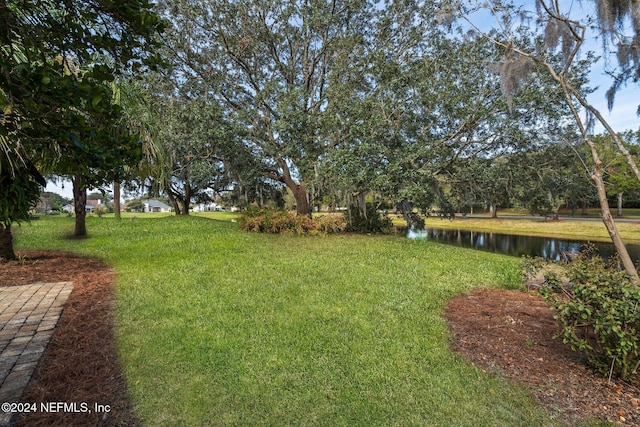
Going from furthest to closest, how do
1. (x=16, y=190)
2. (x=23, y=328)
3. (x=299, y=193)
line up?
(x=299, y=193)
(x=23, y=328)
(x=16, y=190)

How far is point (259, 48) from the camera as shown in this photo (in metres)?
10.8

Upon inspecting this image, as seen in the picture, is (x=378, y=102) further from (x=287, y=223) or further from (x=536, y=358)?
(x=536, y=358)

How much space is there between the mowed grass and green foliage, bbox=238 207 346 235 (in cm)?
439

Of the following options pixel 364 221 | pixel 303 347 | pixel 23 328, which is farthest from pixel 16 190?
pixel 364 221

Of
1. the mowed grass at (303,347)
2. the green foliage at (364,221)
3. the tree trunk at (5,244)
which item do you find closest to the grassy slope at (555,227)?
the green foliage at (364,221)

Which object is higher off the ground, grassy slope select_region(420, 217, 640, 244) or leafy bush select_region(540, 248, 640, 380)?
leafy bush select_region(540, 248, 640, 380)

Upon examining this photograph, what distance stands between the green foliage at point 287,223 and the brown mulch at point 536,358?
6778 millimetres

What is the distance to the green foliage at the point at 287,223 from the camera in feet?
34.2

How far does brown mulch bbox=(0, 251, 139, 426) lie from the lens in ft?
6.49

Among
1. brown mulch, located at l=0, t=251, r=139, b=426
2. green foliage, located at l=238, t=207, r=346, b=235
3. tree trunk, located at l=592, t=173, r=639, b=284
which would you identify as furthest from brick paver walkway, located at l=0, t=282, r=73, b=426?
green foliage, located at l=238, t=207, r=346, b=235

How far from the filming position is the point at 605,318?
2.17m

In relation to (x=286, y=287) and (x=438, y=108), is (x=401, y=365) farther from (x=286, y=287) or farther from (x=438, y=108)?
(x=438, y=108)

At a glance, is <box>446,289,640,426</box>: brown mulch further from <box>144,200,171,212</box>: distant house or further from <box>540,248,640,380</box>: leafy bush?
<box>144,200,171,212</box>: distant house

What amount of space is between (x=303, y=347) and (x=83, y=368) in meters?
1.91
